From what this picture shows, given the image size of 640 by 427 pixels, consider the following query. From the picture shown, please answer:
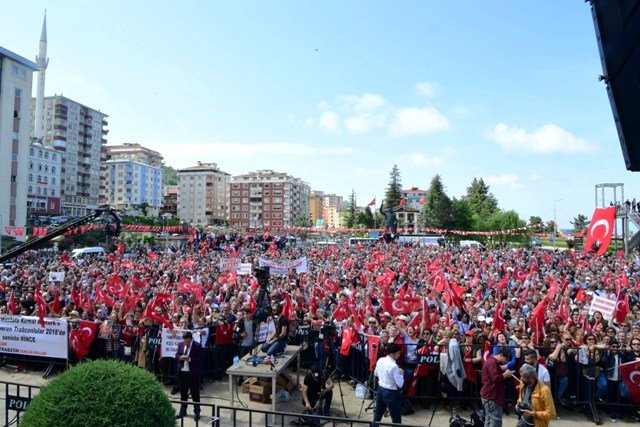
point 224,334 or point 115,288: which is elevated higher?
point 115,288

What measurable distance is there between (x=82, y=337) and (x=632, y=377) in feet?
36.3

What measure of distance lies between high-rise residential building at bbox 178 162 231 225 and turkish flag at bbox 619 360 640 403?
150 m

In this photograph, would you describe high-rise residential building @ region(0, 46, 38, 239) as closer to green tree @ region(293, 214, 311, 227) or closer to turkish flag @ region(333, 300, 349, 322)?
turkish flag @ region(333, 300, 349, 322)

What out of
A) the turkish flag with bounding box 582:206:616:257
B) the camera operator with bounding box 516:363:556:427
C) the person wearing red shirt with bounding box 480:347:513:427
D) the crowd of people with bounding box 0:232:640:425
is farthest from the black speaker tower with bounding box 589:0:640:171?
the turkish flag with bounding box 582:206:616:257

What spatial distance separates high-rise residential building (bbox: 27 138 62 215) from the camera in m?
87.4

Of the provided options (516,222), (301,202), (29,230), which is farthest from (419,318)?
(301,202)

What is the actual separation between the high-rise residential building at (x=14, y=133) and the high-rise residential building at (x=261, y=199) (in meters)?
88.4

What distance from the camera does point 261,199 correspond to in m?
149

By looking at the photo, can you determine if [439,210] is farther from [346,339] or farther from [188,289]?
[346,339]

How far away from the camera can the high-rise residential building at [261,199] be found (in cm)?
14775

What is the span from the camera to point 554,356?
848 cm

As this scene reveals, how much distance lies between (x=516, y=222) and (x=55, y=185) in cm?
9012

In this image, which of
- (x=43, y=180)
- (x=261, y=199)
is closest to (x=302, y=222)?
(x=261, y=199)

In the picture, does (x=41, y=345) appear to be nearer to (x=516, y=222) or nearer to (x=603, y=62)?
(x=603, y=62)
